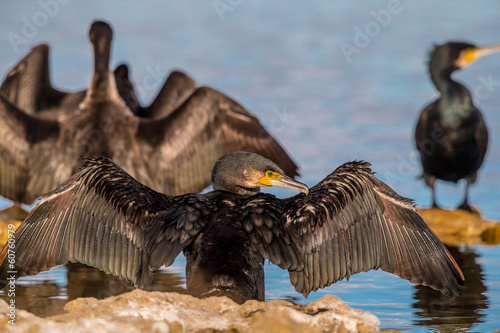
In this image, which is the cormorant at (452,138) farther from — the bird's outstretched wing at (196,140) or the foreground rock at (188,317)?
the foreground rock at (188,317)

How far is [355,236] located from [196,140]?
4.66 m

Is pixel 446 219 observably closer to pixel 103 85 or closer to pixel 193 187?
pixel 193 187

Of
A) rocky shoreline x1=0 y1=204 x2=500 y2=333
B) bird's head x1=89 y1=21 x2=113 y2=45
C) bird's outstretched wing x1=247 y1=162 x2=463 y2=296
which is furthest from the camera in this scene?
bird's head x1=89 y1=21 x2=113 y2=45

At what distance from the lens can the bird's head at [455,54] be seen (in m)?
12.5

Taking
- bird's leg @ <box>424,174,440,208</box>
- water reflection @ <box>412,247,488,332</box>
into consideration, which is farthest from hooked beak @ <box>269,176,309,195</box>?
bird's leg @ <box>424,174,440,208</box>

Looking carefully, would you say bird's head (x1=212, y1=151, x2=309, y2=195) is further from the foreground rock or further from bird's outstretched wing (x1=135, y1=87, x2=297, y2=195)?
bird's outstretched wing (x1=135, y1=87, x2=297, y2=195)

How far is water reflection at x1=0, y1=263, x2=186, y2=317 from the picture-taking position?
6.45 m

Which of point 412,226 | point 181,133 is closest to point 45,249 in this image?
point 412,226

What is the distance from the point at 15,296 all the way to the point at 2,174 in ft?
12.3

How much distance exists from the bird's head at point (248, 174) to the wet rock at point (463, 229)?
12.9 feet

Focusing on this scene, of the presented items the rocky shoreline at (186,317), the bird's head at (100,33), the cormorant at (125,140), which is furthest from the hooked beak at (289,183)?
the bird's head at (100,33)

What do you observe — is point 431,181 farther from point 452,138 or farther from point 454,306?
point 454,306

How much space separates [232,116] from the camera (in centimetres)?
991

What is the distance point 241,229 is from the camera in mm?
5281
